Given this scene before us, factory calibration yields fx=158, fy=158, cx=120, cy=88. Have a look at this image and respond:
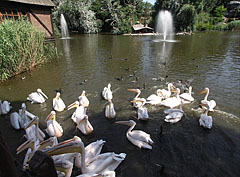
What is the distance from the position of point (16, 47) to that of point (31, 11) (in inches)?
293

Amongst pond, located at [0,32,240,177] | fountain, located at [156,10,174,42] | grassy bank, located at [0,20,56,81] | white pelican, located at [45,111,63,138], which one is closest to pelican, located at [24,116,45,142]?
white pelican, located at [45,111,63,138]

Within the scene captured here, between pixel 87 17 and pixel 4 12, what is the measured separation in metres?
30.8

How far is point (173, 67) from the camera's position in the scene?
12.2m

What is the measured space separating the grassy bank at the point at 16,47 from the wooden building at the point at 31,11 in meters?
3.26

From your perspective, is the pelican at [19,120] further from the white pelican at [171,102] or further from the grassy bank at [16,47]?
the white pelican at [171,102]

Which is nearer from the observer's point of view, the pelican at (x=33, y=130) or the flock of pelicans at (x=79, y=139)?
the flock of pelicans at (x=79, y=139)

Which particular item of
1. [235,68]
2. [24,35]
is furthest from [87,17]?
[235,68]

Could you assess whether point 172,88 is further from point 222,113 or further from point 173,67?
point 173,67

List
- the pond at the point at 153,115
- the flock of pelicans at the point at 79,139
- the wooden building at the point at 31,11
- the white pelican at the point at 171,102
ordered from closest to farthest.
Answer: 1. the flock of pelicans at the point at 79,139
2. the pond at the point at 153,115
3. the white pelican at the point at 171,102
4. the wooden building at the point at 31,11

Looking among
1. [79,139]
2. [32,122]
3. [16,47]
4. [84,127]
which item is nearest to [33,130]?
[32,122]

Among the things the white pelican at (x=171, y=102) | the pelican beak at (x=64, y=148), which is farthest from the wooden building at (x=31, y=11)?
the pelican beak at (x=64, y=148)

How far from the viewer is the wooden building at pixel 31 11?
13.0m

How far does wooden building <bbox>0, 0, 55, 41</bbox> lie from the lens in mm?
13023

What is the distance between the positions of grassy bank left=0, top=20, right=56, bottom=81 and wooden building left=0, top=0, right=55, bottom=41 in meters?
3.26
